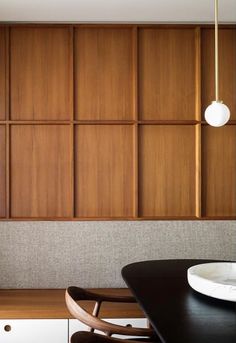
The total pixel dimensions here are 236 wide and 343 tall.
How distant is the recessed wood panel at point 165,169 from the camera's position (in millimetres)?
3312

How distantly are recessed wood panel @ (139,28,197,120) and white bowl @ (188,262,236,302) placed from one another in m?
1.39

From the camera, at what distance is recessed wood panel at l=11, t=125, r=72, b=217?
10.8ft

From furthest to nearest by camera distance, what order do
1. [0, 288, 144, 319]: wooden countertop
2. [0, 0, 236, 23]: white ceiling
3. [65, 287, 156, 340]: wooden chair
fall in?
[0, 0, 236, 23]: white ceiling < [0, 288, 144, 319]: wooden countertop < [65, 287, 156, 340]: wooden chair

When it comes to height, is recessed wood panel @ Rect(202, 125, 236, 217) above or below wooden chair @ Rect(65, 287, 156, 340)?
above

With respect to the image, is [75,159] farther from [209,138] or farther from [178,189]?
[209,138]

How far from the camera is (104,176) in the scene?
3297mm

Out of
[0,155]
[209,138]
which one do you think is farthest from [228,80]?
[0,155]

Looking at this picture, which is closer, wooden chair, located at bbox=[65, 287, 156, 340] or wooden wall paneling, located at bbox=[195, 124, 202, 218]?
wooden chair, located at bbox=[65, 287, 156, 340]

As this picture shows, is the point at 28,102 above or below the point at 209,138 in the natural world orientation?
above

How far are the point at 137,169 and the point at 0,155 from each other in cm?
103

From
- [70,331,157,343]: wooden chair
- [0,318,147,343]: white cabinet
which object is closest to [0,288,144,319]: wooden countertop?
[0,318,147,343]: white cabinet

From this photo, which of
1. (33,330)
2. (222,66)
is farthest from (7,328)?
(222,66)

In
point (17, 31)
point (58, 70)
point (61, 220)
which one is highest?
point (17, 31)

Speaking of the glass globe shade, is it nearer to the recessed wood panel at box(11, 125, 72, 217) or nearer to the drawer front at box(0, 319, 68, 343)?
the recessed wood panel at box(11, 125, 72, 217)
